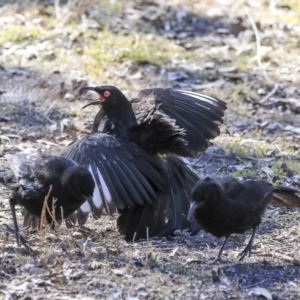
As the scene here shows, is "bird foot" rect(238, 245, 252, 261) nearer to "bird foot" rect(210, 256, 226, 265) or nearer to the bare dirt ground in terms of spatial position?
the bare dirt ground

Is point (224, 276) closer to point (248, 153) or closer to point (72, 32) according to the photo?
point (248, 153)

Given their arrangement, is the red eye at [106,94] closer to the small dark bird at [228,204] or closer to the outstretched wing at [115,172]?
the outstretched wing at [115,172]

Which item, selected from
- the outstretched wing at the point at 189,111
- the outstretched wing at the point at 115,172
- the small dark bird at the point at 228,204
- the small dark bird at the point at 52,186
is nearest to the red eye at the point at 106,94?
the outstretched wing at the point at 189,111

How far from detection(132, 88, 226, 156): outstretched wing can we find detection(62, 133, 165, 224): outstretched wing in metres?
0.50

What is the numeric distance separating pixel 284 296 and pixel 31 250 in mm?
2120

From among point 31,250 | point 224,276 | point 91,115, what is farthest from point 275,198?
point 91,115

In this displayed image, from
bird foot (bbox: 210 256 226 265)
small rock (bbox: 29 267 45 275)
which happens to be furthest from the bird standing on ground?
small rock (bbox: 29 267 45 275)

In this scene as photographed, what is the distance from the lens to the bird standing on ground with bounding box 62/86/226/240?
737 cm

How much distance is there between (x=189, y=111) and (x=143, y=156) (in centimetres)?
112

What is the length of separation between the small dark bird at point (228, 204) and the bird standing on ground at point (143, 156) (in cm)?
101

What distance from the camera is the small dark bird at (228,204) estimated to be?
6359 millimetres

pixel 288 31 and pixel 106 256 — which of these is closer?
pixel 106 256

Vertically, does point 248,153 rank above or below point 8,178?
below

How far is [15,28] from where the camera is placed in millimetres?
14125
